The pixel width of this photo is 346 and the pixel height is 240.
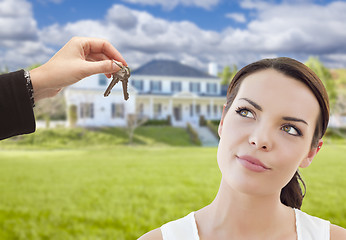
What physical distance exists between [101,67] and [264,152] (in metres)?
0.75

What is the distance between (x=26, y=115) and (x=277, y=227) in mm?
1171

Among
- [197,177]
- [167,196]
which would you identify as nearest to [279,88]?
[167,196]

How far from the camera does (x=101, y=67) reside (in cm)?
150

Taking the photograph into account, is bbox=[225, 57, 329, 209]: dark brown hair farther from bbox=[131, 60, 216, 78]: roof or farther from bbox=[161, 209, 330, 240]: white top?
bbox=[131, 60, 216, 78]: roof

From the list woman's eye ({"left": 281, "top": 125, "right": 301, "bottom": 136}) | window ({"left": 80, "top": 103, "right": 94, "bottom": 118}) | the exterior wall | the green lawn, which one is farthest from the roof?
woman's eye ({"left": 281, "top": 125, "right": 301, "bottom": 136})

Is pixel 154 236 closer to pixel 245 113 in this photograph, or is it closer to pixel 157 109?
pixel 245 113

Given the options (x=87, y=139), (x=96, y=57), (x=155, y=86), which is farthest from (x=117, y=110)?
(x=96, y=57)

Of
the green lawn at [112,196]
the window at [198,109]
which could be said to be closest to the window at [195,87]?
the window at [198,109]

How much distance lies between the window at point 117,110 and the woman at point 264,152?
22.1m

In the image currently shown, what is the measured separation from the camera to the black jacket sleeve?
4.40 feet

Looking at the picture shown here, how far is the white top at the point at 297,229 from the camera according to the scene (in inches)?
62.3

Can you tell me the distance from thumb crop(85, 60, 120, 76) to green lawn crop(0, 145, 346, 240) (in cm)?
458

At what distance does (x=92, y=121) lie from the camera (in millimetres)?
22875

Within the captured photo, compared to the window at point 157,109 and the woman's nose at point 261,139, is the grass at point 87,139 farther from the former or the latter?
the woman's nose at point 261,139
